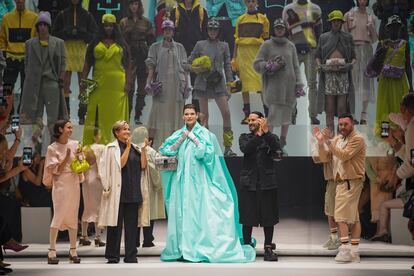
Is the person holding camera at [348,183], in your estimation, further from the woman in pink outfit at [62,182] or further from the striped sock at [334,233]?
the woman in pink outfit at [62,182]

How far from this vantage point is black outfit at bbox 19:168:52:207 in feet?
33.8

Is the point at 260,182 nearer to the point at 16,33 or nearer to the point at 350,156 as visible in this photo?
the point at 350,156

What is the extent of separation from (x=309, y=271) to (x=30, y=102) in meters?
4.24

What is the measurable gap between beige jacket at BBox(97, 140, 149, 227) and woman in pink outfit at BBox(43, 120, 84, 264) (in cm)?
29

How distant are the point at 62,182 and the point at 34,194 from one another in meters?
1.59

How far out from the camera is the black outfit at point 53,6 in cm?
1057

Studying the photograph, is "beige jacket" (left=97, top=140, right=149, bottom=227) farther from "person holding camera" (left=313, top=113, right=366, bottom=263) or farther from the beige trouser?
the beige trouser

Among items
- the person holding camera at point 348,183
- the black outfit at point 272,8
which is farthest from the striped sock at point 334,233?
the black outfit at point 272,8

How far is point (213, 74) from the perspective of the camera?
34.6ft

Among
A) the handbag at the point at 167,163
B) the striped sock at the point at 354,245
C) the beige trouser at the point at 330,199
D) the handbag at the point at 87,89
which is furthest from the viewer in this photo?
the handbag at the point at 87,89

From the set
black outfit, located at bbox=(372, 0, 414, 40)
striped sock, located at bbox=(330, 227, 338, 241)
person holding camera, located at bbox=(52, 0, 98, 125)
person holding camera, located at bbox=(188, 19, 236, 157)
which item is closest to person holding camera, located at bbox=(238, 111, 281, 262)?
striped sock, located at bbox=(330, 227, 338, 241)

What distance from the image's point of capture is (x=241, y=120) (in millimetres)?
10422

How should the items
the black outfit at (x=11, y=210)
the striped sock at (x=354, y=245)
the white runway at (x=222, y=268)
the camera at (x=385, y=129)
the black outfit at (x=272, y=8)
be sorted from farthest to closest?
1. the black outfit at (x=272, y=8)
2. the black outfit at (x=11, y=210)
3. the camera at (x=385, y=129)
4. the striped sock at (x=354, y=245)
5. the white runway at (x=222, y=268)

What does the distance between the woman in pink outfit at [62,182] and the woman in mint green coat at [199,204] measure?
0.99 metres
